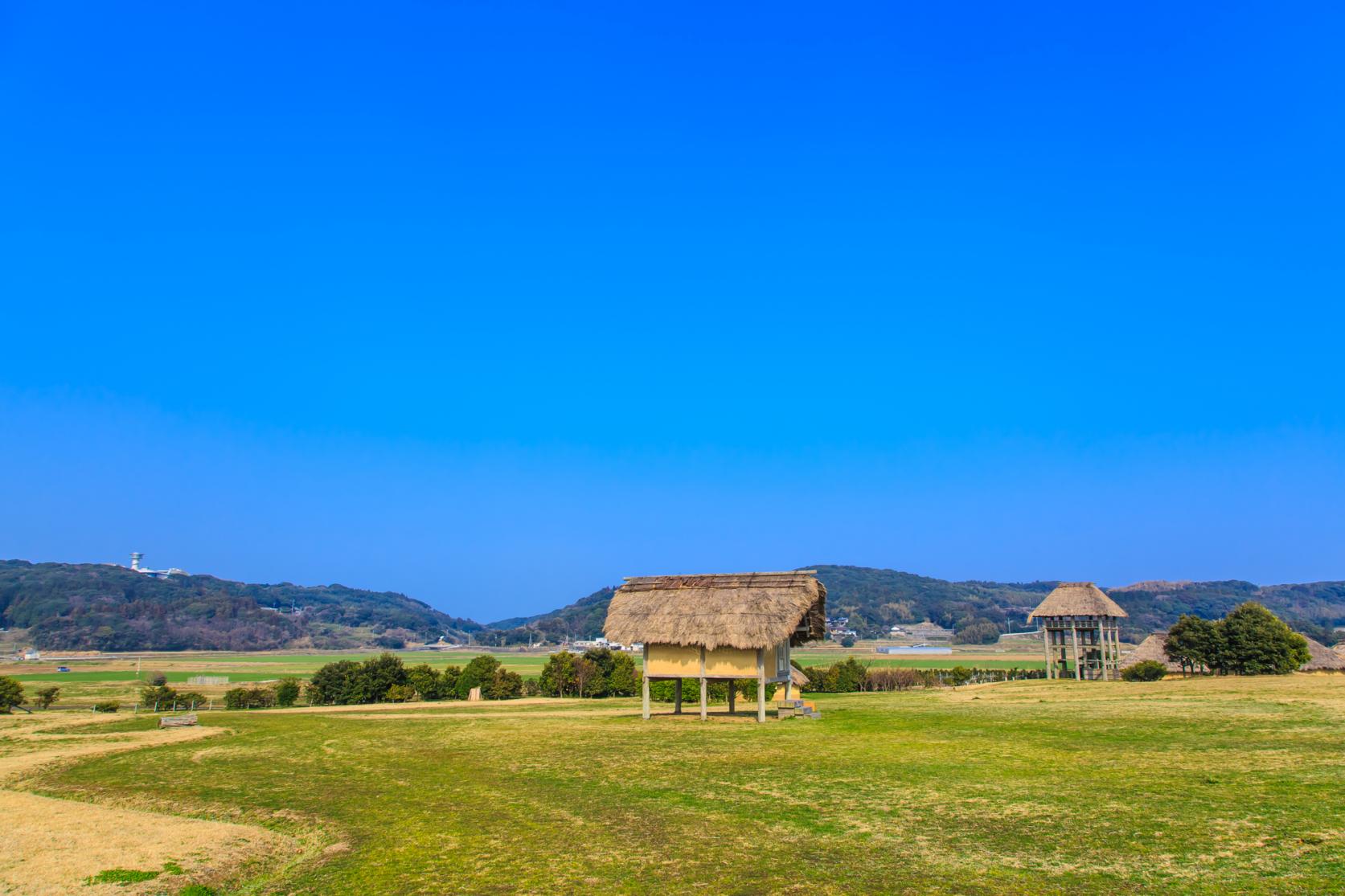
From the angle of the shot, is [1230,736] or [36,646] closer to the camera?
[1230,736]

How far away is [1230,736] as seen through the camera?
22.1 meters

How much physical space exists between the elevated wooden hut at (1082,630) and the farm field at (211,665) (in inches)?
1453

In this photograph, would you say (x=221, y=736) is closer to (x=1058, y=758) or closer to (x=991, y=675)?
(x=1058, y=758)

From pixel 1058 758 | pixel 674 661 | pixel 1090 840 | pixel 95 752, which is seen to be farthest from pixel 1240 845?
pixel 95 752

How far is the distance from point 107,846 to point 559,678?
47.3 meters

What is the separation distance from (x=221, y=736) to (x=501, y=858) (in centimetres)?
2049

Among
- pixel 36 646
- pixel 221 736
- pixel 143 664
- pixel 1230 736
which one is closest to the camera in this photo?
pixel 1230 736

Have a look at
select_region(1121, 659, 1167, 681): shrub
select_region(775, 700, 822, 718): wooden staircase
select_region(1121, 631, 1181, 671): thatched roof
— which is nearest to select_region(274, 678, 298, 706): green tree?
select_region(775, 700, 822, 718): wooden staircase

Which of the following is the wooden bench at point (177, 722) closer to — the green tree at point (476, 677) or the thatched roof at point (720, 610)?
the thatched roof at point (720, 610)

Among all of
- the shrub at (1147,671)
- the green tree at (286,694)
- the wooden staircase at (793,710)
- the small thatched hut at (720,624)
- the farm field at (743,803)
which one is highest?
the small thatched hut at (720,624)

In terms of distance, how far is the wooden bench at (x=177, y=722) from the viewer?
103 ft

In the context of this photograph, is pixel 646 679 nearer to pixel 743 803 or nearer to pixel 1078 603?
pixel 743 803

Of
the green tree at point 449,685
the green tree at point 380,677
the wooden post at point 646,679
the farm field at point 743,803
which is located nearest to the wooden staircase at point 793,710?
the farm field at point 743,803

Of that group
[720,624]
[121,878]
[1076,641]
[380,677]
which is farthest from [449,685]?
A: [121,878]
